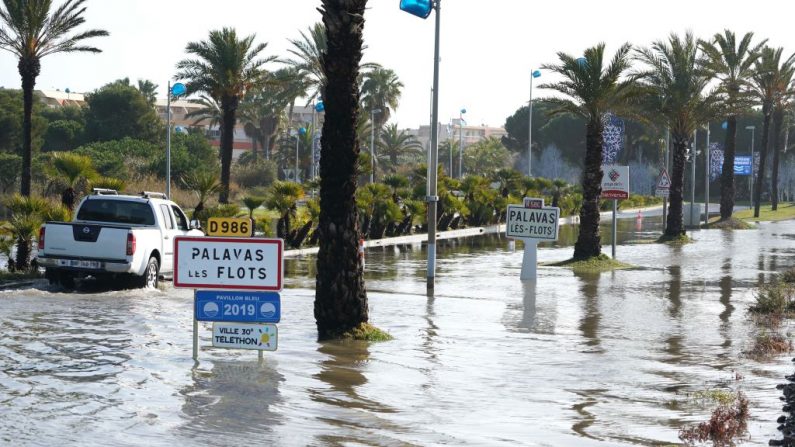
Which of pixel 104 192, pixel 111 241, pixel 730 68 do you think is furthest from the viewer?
pixel 730 68

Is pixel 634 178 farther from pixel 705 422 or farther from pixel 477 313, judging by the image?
pixel 705 422

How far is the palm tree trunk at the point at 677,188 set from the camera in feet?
142

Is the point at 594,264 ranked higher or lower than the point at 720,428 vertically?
higher

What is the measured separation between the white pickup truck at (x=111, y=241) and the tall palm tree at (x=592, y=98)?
12.9m

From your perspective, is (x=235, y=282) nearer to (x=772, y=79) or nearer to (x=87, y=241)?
(x=87, y=241)

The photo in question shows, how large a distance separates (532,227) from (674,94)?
730 inches

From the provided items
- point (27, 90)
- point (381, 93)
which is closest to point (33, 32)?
point (27, 90)

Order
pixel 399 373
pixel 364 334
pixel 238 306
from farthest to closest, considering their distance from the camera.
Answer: pixel 364 334 < pixel 399 373 < pixel 238 306

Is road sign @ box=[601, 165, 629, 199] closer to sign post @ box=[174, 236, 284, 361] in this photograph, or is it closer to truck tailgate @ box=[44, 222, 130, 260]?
truck tailgate @ box=[44, 222, 130, 260]

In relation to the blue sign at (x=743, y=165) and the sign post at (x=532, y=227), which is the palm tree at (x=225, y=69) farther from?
the blue sign at (x=743, y=165)

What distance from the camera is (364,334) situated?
1527 centimetres

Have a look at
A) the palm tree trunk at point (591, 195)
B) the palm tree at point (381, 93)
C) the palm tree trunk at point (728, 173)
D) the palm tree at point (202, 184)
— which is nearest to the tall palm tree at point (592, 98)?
the palm tree trunk at point (591, 195)

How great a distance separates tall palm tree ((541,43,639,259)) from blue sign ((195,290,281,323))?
19.4m

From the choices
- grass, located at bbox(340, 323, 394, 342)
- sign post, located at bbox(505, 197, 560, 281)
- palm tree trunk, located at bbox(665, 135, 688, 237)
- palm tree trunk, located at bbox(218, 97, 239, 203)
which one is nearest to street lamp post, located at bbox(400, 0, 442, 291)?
sign post, located at bbox(505, 197, 560, 281)
